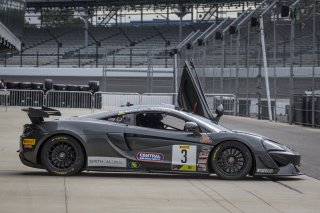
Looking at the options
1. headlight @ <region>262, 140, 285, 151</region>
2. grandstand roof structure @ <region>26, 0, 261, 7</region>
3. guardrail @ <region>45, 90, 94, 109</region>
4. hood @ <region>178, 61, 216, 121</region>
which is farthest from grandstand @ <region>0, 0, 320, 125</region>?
headlight @ <region>262, 140, 285, 151</region>

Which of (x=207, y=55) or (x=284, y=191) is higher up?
(x=207, y=55)

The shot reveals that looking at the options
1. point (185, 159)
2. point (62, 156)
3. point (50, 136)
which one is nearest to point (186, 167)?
point (185, 159)

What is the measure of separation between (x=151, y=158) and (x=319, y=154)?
587cm

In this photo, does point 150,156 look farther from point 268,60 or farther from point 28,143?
point 268,60

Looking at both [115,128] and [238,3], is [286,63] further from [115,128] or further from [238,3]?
[115,128]

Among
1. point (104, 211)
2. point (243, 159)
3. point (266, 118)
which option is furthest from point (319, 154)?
point (266, 118)

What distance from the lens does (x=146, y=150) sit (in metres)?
10.4

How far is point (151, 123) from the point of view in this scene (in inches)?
418

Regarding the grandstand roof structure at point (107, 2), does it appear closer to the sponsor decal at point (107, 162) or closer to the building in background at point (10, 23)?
the building in background at point (10, 23)

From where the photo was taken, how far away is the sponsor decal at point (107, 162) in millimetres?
10281

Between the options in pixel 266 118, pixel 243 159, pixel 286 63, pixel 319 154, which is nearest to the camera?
pixel 243 159

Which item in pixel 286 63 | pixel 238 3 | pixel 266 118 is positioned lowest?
pixel 266 118

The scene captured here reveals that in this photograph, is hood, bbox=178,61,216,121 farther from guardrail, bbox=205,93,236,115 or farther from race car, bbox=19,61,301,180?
guardrail, bbox=205,93,236,115

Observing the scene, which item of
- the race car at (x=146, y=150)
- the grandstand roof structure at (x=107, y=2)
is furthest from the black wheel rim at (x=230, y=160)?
the grandstand roof structure at (x=107, y=2)
